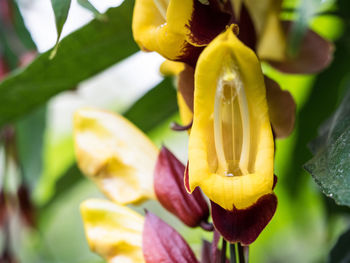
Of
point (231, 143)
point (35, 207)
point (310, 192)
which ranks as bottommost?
point (310, 192)

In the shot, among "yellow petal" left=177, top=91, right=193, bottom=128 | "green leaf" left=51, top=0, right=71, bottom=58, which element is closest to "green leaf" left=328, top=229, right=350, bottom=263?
"yellow petal" left=177, top=91, right=193, bottom=128

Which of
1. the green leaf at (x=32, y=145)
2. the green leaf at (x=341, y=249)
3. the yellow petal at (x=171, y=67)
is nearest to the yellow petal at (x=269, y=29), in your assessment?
the yellow petal at (x=171, y=67)

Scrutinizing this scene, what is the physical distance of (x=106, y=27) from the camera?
1.85 feet

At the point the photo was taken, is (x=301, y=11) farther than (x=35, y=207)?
No

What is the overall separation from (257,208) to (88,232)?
0.22 meters

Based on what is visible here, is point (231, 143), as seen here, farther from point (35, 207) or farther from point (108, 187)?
point (35, 207)

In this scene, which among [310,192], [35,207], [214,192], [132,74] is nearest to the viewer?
[214,192]

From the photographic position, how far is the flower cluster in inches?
14.1

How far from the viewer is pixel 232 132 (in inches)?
15.6

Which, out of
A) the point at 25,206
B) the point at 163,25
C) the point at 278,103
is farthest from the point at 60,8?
the point at 25,206

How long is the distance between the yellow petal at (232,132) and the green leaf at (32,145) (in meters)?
0.60

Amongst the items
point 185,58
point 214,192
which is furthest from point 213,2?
point 214,192

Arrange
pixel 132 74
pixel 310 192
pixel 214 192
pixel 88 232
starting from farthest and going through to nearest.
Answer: pixel 132 74 → pixel 310 192 → pixel 88 232 → pixel 214 192

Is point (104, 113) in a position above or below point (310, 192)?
above
